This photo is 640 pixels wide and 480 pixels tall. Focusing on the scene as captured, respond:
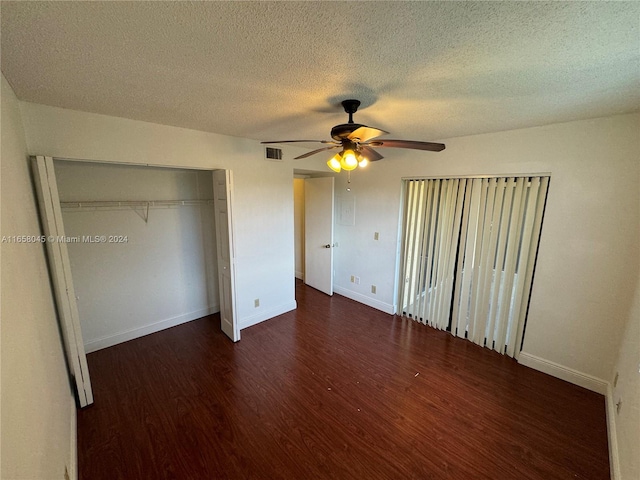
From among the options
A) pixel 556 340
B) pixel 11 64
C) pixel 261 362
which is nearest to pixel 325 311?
pixel 261 362

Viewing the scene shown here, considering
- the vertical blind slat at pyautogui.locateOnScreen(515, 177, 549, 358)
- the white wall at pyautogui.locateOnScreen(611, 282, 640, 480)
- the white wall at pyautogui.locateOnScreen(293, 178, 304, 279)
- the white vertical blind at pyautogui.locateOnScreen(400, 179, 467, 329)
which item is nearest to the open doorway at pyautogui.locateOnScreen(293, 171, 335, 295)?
the white wall at pyautogui.locateOnScreen(293, 178, 304, 279)

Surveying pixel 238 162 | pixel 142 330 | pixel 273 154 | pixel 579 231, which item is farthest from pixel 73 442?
pixel 579 231

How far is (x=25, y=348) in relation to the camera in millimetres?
1073

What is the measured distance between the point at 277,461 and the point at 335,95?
7.93 ft

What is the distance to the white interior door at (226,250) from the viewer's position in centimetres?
275

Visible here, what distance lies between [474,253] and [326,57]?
2.61m

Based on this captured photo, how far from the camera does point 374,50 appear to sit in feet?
3.76

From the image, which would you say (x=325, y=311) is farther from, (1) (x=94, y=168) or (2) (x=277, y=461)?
(1) (x=94, y=168)

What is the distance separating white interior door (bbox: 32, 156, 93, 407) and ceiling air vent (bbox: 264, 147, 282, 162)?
190cm

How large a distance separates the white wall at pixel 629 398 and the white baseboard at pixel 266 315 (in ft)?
10.5

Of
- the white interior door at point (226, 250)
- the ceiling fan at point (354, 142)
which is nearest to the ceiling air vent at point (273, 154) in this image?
the white interior door at point (226, 250)

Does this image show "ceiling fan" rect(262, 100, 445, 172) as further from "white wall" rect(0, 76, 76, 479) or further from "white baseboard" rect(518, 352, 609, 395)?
"white baseboard" rect(518, 352, 609, 395)

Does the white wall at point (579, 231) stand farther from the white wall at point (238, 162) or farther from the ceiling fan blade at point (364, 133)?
the white wall at point (238, 162)

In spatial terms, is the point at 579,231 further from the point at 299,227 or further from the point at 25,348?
the point at 299,227
